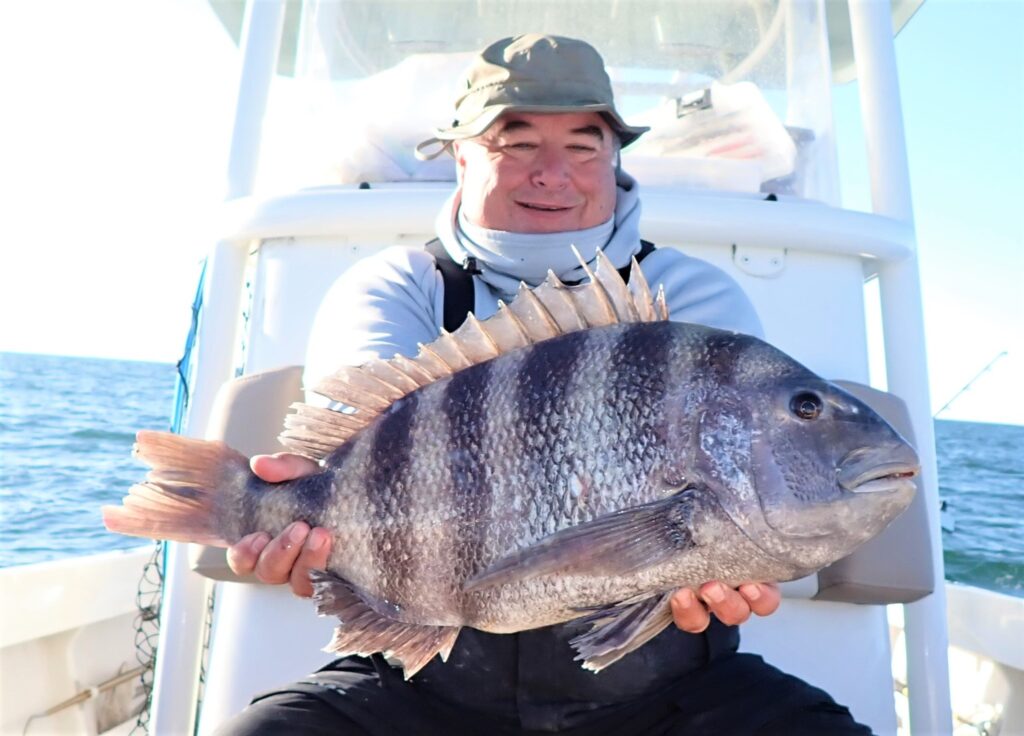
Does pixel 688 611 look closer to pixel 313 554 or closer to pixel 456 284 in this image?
pixel 313 554

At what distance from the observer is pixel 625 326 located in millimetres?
1431

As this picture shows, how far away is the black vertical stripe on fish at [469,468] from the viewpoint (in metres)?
1.36

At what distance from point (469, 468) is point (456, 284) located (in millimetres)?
944

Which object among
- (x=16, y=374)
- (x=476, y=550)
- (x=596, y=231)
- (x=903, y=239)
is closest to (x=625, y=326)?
(x=476, y=550)

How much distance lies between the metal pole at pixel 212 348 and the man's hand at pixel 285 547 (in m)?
1.24

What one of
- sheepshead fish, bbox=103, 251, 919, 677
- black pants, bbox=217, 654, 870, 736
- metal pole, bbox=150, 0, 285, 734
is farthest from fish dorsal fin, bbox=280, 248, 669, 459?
metal pole, bbox=150, 0, 285, 734

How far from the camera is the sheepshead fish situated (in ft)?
4.15

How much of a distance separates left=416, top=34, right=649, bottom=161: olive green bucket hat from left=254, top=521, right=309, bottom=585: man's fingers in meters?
1.16

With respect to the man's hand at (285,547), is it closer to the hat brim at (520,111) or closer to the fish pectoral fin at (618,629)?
the fish pectoral fin at (618,629)

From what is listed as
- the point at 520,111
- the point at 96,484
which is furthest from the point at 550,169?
the point at 96,484

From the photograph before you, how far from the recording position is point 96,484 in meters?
14.6

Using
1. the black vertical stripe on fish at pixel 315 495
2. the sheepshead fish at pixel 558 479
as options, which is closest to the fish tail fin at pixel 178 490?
the sheepshead fish at pixel 558 479

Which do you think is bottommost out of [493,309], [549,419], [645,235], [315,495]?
[315,495]

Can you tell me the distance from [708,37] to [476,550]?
288 cm
